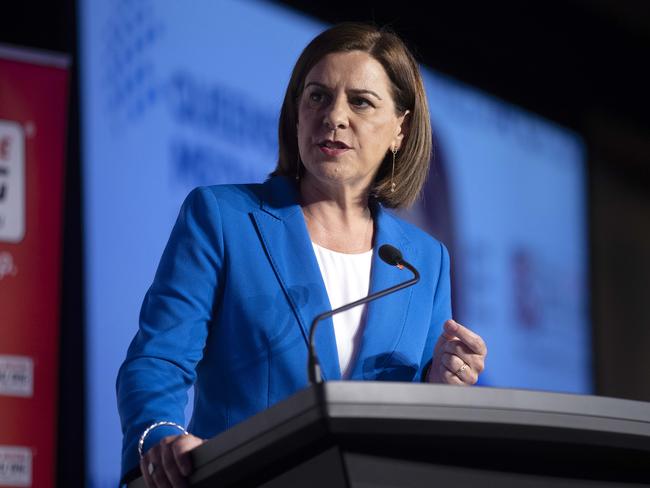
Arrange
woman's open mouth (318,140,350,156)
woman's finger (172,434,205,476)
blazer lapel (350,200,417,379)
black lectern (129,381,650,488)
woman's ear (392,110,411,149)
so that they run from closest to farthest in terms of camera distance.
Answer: black lectern (129,381,650,488), woman's finger (172,434,205,476), blazer lapel (350,200,417,379), woman's open mouth (318,140,350,156), woman's ear (392,110,411,149)

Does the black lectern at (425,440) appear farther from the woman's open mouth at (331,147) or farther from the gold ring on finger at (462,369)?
the woman's open mouth at (331,147)

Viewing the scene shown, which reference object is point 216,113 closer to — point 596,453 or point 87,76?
point 87,76

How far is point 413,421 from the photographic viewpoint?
3.69ft

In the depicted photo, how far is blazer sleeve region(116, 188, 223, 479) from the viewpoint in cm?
143

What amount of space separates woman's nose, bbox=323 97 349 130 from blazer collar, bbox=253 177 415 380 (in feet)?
0.50

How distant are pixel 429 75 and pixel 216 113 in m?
1.46

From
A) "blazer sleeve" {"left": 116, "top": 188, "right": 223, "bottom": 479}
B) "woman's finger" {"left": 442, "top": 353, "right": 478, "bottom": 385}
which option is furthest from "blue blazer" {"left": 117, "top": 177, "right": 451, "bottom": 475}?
"woman's finger" {"left": 442, "top": 353, "right": 478, "bottom": 385}

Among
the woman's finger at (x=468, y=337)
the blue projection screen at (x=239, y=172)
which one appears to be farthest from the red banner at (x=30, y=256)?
the woman's finger at (x=468, y=337)

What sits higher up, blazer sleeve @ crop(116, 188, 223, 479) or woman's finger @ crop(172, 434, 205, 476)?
blazer sleeve @ crop(116, 188, 223, 479)

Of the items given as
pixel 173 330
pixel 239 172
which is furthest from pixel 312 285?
pixel 239 172

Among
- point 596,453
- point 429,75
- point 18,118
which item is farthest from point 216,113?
point 596,453

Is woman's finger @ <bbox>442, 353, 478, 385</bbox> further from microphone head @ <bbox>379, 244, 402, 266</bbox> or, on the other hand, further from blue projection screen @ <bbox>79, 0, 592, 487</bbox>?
blue projection screen @ <bbox>79, 0, 592, 487</bbox>

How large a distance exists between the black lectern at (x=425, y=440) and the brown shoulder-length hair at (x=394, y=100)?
0.80 m

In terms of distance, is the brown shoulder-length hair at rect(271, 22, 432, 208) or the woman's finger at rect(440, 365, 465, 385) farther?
the brown shoulder-length hair at rect(271, 22, 432, 208)
